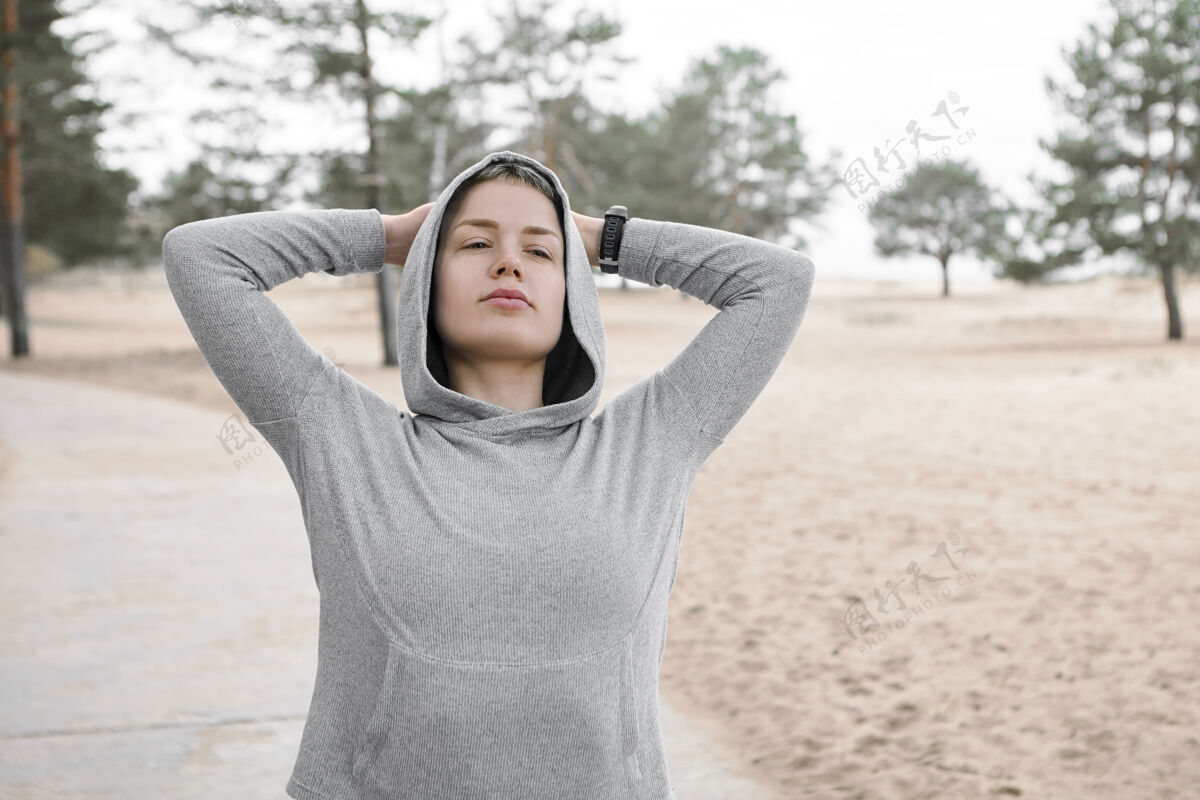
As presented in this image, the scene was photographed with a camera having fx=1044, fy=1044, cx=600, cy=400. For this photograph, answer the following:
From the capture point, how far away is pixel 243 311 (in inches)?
58.7

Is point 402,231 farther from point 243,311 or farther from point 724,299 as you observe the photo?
point 724,299

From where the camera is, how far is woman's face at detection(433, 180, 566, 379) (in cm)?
153

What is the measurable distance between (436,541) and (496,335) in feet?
1.07

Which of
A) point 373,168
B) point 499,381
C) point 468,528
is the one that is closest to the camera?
point 468,528

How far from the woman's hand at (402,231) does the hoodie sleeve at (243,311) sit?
0.18 metres

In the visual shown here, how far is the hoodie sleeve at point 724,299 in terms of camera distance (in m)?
1.60

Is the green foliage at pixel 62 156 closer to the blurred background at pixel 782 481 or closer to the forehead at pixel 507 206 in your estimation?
the blurred background at pixel 782 481

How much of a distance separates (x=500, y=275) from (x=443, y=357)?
Result: 8.1 inches

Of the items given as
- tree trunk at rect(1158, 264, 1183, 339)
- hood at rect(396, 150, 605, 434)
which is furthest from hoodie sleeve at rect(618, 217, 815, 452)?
tree trunk at rect(1158, 264, 1183, 339)

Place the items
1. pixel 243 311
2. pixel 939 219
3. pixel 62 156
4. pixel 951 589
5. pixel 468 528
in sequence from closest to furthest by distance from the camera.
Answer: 1. pixel 468 528
2. pixel 243 311
3. pixel 951 589
4. pixel 62 156
5. pixel 939 219

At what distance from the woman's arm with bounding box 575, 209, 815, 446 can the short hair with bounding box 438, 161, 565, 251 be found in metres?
0.12

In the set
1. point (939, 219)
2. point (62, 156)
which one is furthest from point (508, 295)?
point (939, 219)

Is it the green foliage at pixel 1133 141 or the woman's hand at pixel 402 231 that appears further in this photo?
the green foliage at pixel 1133 141

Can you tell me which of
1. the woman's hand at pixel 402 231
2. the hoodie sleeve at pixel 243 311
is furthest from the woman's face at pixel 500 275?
the hoodie sleeve at pixel 243 311
